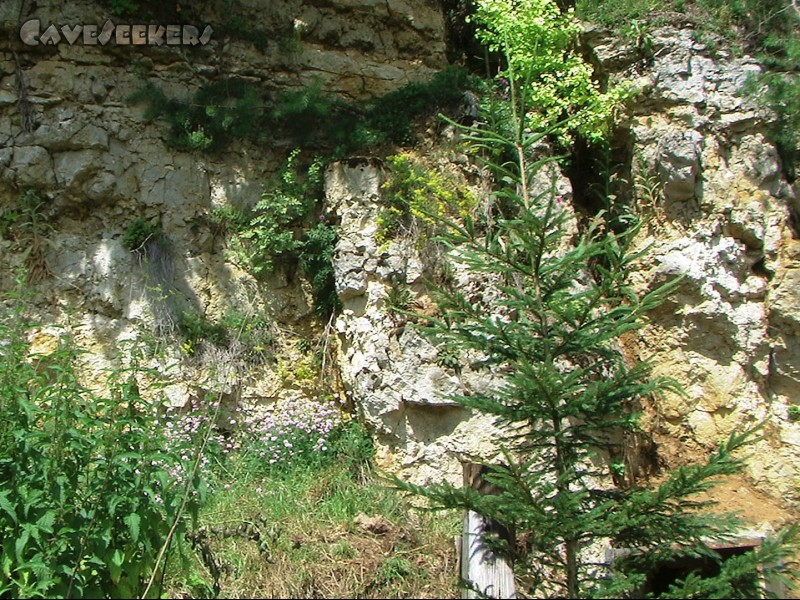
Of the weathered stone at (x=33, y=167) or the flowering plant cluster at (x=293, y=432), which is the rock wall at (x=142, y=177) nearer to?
the weathered stone at (x=33, y=167)

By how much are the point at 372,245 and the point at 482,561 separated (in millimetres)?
3813

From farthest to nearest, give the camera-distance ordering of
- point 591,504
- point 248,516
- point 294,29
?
point 294,29
point 248,516
point 591,504

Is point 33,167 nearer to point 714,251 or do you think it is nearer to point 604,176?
point 604,176

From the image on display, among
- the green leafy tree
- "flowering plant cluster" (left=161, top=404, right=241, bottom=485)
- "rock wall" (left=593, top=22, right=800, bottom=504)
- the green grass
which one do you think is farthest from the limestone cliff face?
the green leafy tree

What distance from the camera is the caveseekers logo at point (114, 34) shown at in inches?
317

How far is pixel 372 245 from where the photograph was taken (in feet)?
24.5

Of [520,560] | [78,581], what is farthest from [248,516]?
[520,560]

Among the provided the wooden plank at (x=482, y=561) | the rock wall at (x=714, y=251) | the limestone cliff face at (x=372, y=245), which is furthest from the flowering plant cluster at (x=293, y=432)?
the rock wall at (x=714, y=251)

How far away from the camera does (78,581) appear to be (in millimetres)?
4000

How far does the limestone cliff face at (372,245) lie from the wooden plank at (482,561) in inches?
92.6

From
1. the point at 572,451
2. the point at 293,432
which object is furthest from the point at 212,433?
the point at 572,451

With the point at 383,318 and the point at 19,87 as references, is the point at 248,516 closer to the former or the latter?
the point at 383,318

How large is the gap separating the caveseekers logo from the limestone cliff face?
0.27 ft

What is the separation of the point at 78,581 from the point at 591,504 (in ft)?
9.03
